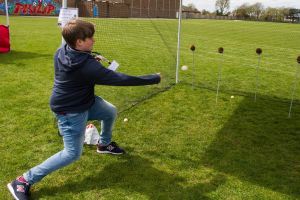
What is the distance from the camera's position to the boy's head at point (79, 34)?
11.1 feet

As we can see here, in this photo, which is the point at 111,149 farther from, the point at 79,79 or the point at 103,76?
the point at 103,76

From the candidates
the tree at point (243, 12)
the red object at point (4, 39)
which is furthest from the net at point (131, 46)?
the tree at point (243, 12)

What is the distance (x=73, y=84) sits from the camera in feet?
11.7

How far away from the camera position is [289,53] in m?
16.4

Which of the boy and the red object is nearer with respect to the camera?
the boy

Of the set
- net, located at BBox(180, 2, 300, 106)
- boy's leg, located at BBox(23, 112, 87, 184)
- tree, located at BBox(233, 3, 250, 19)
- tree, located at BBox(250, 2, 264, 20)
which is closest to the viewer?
boy's leg, located at BBox(23, 112, 87, 184)

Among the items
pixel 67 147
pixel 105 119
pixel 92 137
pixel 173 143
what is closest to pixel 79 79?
pixel 67 147

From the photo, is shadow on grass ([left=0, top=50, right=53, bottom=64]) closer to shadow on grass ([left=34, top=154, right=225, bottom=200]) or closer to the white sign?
the white sign

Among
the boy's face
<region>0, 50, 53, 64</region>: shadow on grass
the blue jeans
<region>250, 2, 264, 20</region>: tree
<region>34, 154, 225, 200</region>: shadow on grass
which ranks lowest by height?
<region>34, 154, 225, 200</region>: shadow on grass

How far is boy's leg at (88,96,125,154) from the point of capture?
4184 millimetres

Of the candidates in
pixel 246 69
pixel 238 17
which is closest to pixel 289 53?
pixel 246 69

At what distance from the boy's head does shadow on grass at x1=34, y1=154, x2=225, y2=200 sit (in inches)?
61.0

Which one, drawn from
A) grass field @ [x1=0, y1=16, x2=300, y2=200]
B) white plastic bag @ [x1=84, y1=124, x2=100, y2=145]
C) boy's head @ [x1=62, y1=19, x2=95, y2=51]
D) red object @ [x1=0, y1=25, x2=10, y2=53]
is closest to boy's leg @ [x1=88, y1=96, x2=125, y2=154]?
grass field @ [x1=0, y1=16, x2=300, y2=200]

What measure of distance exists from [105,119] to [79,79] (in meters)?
1.00
